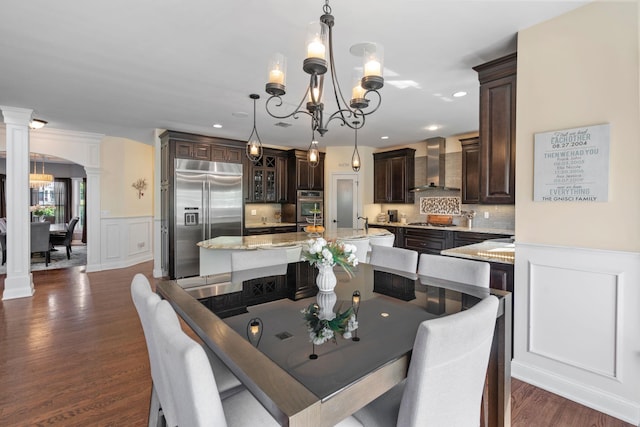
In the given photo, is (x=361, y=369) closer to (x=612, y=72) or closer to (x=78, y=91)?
(x=612, y=72)

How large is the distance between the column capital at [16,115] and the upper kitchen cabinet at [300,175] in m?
4.24

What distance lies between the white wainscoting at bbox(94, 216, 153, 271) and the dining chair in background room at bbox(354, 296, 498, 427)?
256 inches

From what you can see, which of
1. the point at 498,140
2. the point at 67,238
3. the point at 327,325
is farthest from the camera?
the point at 67,238

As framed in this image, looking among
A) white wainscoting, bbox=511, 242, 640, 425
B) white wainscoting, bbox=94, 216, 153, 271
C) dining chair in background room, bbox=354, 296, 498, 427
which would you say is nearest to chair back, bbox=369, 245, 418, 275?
white wainscoting, bbox=511, 242, 640, 425

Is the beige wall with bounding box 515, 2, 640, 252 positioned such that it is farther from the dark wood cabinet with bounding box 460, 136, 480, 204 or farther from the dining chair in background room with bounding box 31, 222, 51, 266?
the dining chair in background room with bounding box 31, 222, 51, 266

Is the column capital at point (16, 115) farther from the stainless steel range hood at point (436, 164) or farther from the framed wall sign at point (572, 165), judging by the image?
the stainless steel range hood at point (436, 164)

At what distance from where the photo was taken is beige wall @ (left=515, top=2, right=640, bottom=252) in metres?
1.79

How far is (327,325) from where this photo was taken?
1295 millimetres

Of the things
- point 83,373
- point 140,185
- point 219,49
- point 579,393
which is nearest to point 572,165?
point 579,393

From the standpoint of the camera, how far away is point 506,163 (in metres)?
2.42

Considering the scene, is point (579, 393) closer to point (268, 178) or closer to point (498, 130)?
point (498, 130)

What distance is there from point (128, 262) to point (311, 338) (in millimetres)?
6591

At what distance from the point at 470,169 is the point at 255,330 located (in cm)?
512

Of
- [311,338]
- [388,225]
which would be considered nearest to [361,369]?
[311,338]
